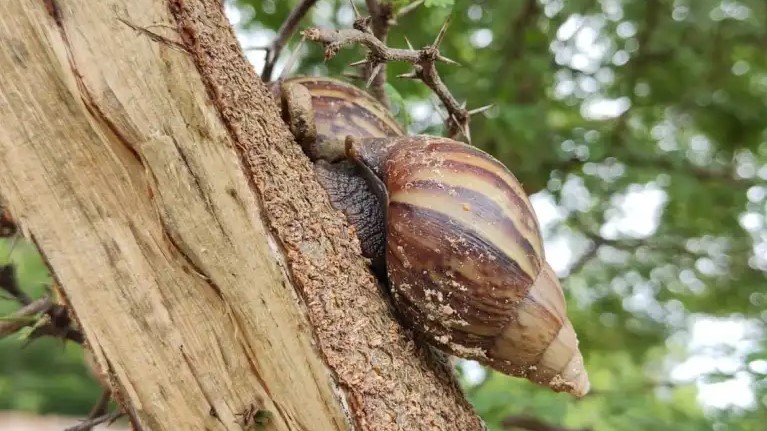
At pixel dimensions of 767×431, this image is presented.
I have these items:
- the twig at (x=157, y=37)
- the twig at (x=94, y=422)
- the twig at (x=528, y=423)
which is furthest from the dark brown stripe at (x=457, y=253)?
the twig at (x=528, y=423)

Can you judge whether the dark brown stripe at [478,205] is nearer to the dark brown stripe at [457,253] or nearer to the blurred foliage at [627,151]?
the dark brown stripe at [457,253]

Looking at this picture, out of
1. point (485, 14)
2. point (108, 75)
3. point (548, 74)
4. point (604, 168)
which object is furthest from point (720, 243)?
point (108, 75)

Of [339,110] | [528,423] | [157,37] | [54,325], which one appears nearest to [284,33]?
[339,110]

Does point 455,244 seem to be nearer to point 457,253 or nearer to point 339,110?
point 457,253

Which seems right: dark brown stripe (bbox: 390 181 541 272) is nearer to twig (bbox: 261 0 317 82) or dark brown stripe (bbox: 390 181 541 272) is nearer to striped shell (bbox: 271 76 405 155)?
striped shell (bbox: 271 76 405 155)

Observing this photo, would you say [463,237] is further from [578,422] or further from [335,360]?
[578,422]

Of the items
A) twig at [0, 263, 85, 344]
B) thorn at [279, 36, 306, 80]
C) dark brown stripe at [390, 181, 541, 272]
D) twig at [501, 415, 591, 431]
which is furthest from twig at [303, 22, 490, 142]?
twig at [501, 415, 591, 431]
